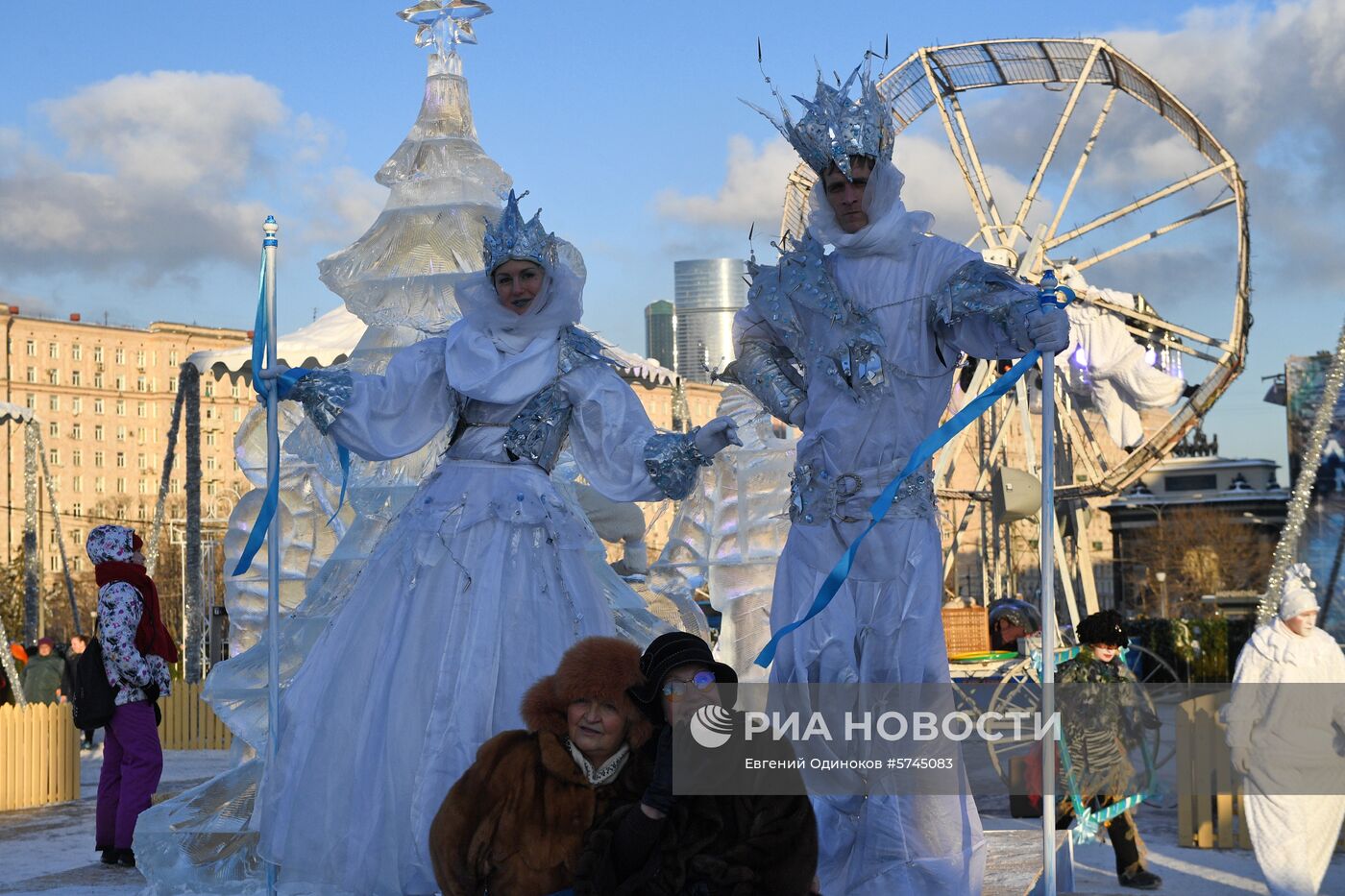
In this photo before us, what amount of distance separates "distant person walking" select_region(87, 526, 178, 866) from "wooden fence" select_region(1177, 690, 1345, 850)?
511 cm

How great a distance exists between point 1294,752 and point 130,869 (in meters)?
5.02

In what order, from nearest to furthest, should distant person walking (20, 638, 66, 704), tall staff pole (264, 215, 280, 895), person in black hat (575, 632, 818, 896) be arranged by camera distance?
person in black hat (575, 632, 818, 896), tall staff pole (264, 215, 280, 895), distant person walking (20, 638, 66, 704)

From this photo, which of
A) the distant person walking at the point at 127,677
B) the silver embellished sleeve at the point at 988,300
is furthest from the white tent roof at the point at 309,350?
the silver embellished sleeve at the point at 988,300

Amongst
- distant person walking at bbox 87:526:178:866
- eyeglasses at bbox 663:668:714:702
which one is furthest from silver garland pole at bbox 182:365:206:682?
eyeglasses at bbox 663:668:714:702

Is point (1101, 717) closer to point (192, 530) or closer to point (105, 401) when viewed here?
point (192, 530)

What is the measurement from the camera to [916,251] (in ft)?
14.8

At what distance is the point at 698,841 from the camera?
12.2ft

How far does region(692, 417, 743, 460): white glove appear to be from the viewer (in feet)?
16.2

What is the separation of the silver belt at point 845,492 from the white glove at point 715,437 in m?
0.55

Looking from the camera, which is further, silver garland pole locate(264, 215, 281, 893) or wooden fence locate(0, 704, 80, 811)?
wooden fence locate(0, 704, 80, 811)

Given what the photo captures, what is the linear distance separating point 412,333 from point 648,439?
4.16m

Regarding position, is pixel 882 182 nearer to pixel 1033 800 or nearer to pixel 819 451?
pixel 819 451

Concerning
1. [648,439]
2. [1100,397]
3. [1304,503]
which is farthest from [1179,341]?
[648,439]

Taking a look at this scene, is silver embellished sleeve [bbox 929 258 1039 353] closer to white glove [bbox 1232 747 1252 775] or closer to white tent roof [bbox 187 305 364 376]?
white glove [bbox 1232 747 1252 775]
